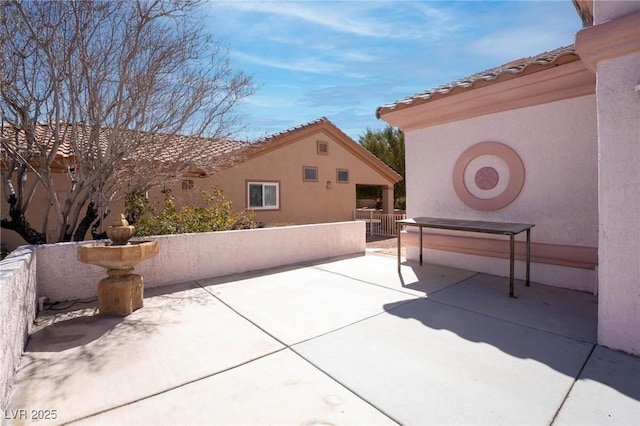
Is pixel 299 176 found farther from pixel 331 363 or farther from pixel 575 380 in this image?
pixel 575 380

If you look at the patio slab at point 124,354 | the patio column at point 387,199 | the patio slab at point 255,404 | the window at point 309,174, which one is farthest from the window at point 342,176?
the patio slab at point 255,404

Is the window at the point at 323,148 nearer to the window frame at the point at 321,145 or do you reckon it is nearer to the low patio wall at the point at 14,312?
the window frame at the point at 321,145

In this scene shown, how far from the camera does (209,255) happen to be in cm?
611

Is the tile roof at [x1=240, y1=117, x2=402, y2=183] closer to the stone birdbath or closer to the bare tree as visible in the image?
the bare tree

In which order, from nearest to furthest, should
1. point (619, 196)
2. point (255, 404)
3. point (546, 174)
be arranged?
point (255, 404), point (619, 196), point (546, 174)

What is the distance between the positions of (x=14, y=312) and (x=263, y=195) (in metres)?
9.81

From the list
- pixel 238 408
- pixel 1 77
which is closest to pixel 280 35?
pixel 1 77

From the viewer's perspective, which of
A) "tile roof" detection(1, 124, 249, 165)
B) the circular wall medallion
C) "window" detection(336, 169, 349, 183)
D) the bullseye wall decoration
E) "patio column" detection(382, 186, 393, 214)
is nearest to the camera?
"tile roof" detection(1, 124, 249, 165)

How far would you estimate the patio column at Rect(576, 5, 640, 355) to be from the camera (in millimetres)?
3020

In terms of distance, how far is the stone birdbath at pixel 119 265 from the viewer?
13.2 ft

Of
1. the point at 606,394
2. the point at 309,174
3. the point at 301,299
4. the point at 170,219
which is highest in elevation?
the point at 309,174

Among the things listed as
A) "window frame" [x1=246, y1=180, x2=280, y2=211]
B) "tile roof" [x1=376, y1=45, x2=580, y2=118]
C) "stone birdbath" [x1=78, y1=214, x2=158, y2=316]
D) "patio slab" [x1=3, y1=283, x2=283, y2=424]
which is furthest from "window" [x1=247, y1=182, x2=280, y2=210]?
"patio slab" [x1=3, y1=283, x2=283, y2=424]

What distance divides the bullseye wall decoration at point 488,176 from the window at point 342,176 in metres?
8.56

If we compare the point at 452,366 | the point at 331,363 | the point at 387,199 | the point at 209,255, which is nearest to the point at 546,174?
the point at 452,366
